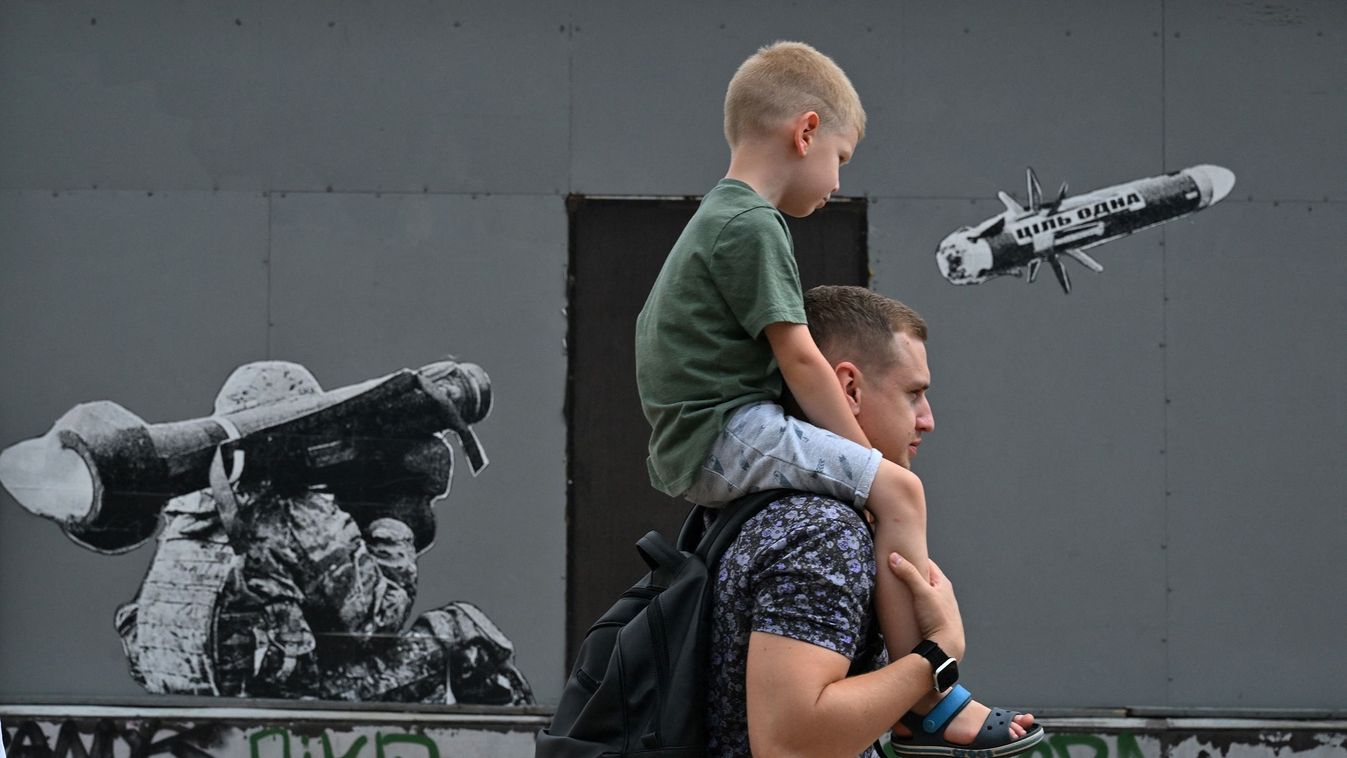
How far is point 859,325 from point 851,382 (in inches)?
3.8

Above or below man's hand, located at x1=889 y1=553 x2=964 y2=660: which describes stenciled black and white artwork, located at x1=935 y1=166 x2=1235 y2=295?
above


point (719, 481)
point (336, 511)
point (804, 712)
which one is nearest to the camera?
point (804, 712)

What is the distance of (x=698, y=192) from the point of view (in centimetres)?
534

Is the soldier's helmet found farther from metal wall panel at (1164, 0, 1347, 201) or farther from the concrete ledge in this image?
metal wall panel at (1164, 0, 1347, 201)

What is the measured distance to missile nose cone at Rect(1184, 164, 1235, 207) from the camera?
17.7ft

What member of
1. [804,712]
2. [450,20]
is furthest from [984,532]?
[804,712]

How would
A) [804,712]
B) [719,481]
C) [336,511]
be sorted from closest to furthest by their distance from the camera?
1. [804,712]
2. [719,481]
3. [336,511]

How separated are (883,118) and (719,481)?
3551 mm

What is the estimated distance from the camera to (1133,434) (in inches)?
209

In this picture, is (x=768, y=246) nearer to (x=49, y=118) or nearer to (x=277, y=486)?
(x=277, y=486)

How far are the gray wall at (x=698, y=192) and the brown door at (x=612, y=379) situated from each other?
0.08 metres

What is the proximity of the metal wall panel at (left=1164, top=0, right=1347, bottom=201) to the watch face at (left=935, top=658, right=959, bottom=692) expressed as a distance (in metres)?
4.01

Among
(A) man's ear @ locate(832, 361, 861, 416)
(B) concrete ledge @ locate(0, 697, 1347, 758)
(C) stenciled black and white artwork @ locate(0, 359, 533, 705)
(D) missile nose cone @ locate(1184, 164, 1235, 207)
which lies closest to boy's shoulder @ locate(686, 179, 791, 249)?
(A) man's ear @ locate(832, 361, 861, 416)

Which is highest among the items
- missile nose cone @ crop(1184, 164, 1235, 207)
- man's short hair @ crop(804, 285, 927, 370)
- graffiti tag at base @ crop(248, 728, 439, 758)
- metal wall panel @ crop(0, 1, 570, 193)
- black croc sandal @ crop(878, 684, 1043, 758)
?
metal wall panel @ crop(0, 1, 570, 193)
